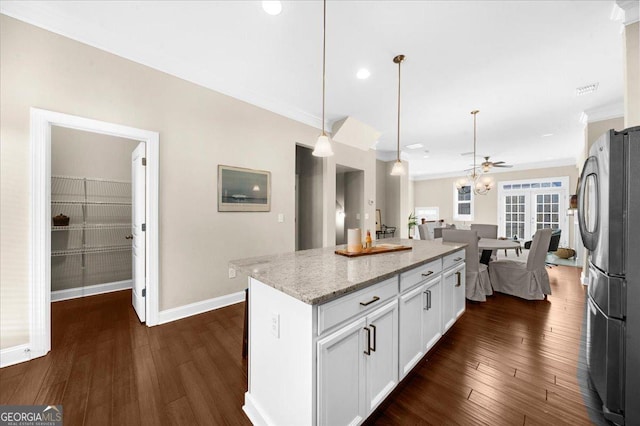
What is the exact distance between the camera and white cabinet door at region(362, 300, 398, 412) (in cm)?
135

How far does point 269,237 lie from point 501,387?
2982 millimetres

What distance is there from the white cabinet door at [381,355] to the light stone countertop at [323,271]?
0.74 ft

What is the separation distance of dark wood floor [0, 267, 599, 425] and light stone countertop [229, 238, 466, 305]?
0.89m

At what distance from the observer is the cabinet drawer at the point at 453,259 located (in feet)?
7.30

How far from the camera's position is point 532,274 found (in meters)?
3.43

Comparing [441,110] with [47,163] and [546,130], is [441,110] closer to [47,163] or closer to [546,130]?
[546,130]

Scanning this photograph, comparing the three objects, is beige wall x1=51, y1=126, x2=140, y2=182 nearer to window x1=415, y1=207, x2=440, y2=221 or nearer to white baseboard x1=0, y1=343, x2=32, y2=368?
white baseboard x1=0, y1=343, x2=32, y2=368

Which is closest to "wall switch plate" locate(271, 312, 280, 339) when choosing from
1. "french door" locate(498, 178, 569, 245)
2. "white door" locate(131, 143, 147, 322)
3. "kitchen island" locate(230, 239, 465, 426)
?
"kitchen island" locate(230, 239, 465, 426)

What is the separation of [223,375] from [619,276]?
2656 millimetres

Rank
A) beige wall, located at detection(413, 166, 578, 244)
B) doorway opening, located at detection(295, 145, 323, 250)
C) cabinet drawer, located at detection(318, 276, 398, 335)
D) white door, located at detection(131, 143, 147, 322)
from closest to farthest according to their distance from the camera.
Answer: cabinet drawer, located at detection(318, 276, 398, 335), white door, located at detection(131, 143, 147, 322), doorway opening, located at detection(295, 145, 323, 250), beige wall, located at detection(413, 166, 578, 244)

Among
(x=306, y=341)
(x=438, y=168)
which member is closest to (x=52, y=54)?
(x=306, y=341)

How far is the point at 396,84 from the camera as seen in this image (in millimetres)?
3199

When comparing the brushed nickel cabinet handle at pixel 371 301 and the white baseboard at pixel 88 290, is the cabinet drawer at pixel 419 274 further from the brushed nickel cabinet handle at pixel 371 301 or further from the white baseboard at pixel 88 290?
the white baseboard at pixel 88 290

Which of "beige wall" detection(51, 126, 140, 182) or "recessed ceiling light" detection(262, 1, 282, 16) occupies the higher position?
"recessed ceiling light" detection(262, 1, 282, 16)
